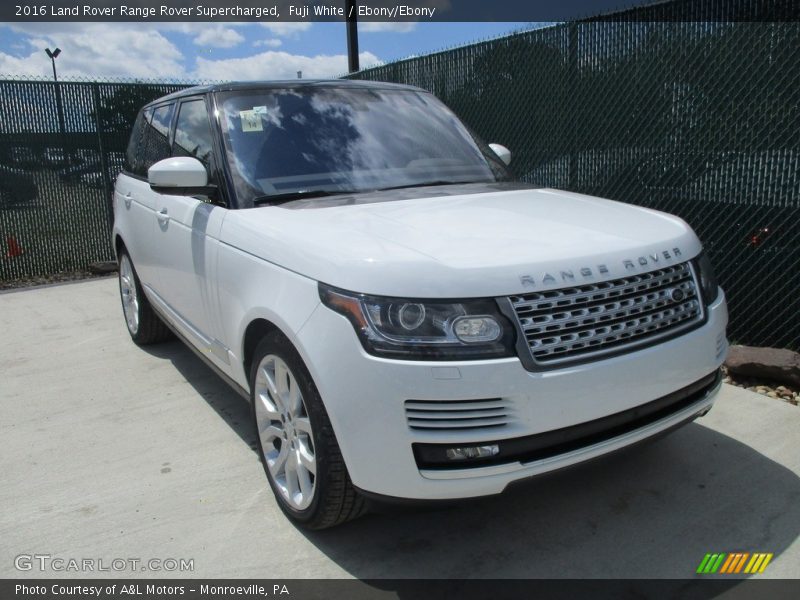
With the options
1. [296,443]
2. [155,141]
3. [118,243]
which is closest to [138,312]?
[118,243]

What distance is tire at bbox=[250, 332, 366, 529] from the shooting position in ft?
8.15

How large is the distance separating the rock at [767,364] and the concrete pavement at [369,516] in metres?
0.22

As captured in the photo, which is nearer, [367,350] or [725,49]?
[367,350]

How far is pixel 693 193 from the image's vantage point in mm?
5148

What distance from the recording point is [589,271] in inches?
93.9

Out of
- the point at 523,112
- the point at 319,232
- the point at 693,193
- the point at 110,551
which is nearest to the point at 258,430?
the point at 110,551

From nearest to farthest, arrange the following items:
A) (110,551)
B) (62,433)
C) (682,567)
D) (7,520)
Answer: (682,567) < (110,551) < (7,520) < (62,433)

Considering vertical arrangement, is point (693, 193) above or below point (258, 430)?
above

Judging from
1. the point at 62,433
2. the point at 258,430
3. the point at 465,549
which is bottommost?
the point at 62,433

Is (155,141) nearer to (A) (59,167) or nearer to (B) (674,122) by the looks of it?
(B) (674,122)

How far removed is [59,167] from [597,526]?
827 cm

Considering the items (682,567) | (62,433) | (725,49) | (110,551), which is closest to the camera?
(682,567)

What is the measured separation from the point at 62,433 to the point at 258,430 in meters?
1.62

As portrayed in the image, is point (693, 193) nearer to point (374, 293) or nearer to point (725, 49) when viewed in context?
point (725, 49)
